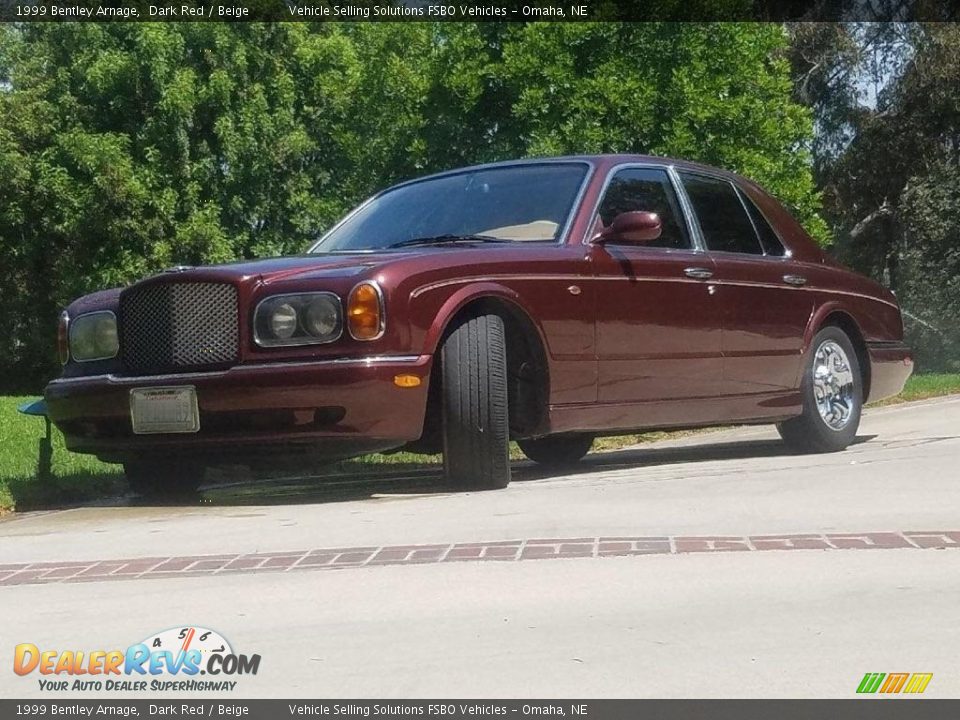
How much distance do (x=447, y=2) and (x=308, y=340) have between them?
27.8 m

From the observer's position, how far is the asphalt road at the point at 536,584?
3.57 m

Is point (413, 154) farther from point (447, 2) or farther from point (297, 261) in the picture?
point (297, 261)

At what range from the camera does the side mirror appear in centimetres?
795

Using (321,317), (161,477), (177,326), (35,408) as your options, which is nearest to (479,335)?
(321,317)

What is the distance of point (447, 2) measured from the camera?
33.7 m

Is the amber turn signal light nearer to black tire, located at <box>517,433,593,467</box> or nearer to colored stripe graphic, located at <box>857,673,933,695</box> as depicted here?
black tire, located at <box>517,433,593,467</box>

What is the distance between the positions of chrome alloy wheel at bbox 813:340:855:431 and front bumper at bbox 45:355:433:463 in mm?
3397

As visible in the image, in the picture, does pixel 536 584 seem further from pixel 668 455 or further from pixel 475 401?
pixel 668 455

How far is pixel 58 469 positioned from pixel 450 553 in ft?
16.4

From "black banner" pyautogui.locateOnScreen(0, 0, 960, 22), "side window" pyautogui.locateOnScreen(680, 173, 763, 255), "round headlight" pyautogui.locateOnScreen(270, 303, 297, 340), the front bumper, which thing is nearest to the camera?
the front bumper

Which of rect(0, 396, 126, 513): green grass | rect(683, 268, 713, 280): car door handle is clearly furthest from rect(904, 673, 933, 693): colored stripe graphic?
rect(0, 396, 126, 513): green grass

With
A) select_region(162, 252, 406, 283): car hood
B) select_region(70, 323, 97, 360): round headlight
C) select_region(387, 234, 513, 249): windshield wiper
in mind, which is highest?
select_region(387, 234, 513, 249): windshield wiper

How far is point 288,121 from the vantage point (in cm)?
4562
